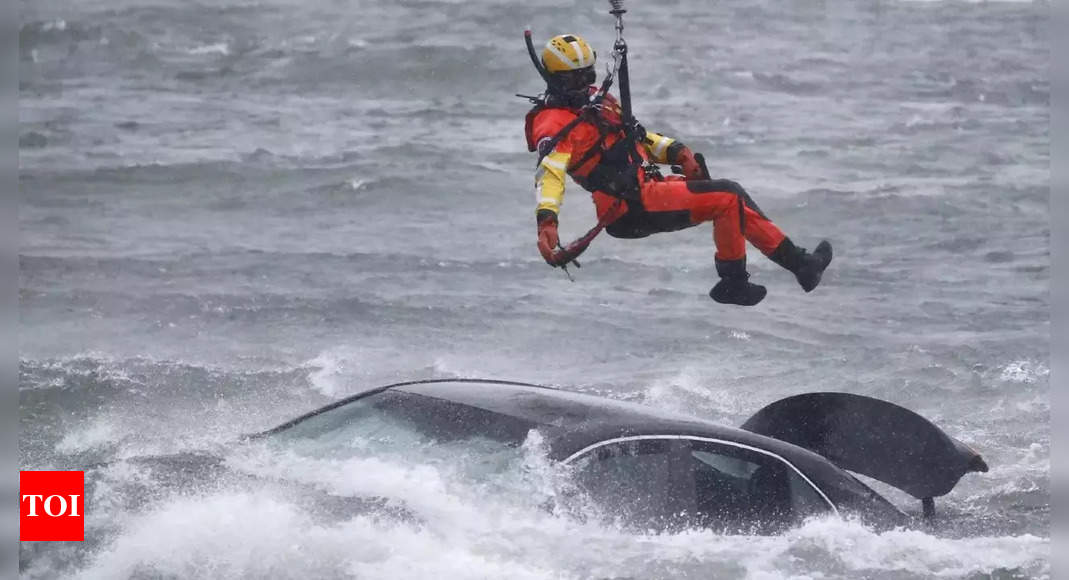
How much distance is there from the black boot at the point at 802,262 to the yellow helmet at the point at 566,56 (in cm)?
138

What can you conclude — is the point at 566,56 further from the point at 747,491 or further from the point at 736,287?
the point at 747,491

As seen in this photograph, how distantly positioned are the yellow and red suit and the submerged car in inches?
43.4

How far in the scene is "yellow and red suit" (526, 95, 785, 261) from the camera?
7.65 metres

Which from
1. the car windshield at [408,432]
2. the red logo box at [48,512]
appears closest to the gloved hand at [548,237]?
the car windshield at [408,432]

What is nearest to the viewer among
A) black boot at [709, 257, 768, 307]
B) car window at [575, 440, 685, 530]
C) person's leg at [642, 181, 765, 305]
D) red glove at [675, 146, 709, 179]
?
car window at [575, 440, 685, 530]

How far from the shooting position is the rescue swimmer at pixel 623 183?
7.69 meters

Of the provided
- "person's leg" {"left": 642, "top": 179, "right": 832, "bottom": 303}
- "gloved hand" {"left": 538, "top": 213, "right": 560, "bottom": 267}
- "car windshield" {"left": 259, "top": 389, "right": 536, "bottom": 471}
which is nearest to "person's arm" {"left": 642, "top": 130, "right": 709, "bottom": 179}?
"person's leg" {"left": 642, "top": 179, "right": 832, "bottom": 303}

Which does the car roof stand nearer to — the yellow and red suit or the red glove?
the yellow and red suit

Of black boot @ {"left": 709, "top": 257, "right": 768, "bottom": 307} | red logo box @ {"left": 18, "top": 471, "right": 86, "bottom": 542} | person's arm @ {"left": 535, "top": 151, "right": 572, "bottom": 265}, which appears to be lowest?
red logo box @ {"left": 18, "top": 471, "right": 86, "bottom": 542}

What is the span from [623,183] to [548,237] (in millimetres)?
609

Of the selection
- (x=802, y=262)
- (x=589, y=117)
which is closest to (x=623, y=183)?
(x=589, y=117)

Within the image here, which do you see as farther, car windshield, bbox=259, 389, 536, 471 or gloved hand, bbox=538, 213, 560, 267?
gloved hand, bbox=538, 213, 560, 267

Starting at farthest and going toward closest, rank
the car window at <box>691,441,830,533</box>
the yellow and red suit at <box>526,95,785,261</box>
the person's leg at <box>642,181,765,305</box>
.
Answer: the person's leg at <box>642,181,765,305</box> → the yellow and red suit at <box>526,95,785,261</box> → the car window at <box>691,441,830,533</box>

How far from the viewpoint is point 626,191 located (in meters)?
7.82
